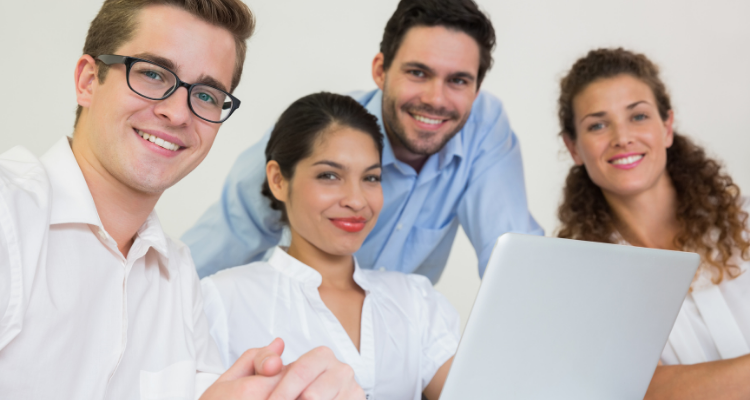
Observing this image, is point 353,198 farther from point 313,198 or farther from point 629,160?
point 629,160

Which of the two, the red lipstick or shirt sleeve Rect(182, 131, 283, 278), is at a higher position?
the red lipstick

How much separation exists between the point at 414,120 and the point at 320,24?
154cm

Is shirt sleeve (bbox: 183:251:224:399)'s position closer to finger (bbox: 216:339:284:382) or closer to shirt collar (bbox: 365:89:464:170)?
finger (bbox: 216:339:284:382)

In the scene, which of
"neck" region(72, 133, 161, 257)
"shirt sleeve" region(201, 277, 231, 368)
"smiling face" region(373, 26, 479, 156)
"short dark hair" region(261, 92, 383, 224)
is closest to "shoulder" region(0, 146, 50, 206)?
"neck" region(72, 133, 161, 257)

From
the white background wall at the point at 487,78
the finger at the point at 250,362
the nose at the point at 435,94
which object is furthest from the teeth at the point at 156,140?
the white background wall at the point at 487,78

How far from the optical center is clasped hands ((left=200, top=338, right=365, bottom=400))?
0.88 metres

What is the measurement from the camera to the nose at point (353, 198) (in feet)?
6.62

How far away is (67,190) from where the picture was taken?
4.17 feet

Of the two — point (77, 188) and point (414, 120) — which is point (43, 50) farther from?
point (77, 188)

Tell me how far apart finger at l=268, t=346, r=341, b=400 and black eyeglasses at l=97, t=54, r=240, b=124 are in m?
0.69

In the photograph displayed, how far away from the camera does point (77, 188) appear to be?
1.28 m

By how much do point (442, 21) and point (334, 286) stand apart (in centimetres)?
113

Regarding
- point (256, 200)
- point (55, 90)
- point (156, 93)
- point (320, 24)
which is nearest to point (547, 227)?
point (320, 24)

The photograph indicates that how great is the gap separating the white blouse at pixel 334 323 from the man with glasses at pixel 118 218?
0.27 metres
